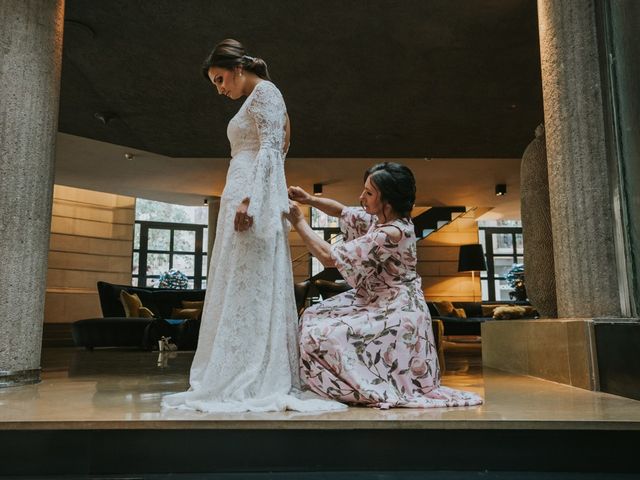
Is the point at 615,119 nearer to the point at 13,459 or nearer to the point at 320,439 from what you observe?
the point at 320,439

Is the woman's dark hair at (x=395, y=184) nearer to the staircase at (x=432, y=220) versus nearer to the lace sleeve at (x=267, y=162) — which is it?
the lace sleeve at (x=267, y=162)

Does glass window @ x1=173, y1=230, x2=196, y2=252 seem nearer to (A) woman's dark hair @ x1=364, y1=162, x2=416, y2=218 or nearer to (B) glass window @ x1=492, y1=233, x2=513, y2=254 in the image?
(B) glass window @ x1=492, y1=233, x2=513, y2=254

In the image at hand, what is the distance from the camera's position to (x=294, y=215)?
245 cm

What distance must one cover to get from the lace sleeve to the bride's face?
142 mm

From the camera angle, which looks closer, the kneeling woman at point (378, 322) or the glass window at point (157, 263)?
the kneeling woman at point (378, 322)

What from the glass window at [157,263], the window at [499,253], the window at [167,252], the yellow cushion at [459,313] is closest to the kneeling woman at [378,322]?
the yellow cushion at [459,313]

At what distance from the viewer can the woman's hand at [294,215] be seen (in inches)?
94.5

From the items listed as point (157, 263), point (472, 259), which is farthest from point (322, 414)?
point (157, 263)

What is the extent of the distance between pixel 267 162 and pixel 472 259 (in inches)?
452

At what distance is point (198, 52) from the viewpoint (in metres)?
5.38

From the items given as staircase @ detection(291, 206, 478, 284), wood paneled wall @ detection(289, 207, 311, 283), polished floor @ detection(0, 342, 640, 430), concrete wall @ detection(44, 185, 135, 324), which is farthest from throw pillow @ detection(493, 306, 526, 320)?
concrete wall @ detection(44, 185, 135, 324)

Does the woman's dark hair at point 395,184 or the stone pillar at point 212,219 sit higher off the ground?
the stone pillar at point 212,219

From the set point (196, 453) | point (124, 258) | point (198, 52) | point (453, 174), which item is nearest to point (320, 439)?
point (196, 453)

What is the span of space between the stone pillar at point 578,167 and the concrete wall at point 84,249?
1140 cm
